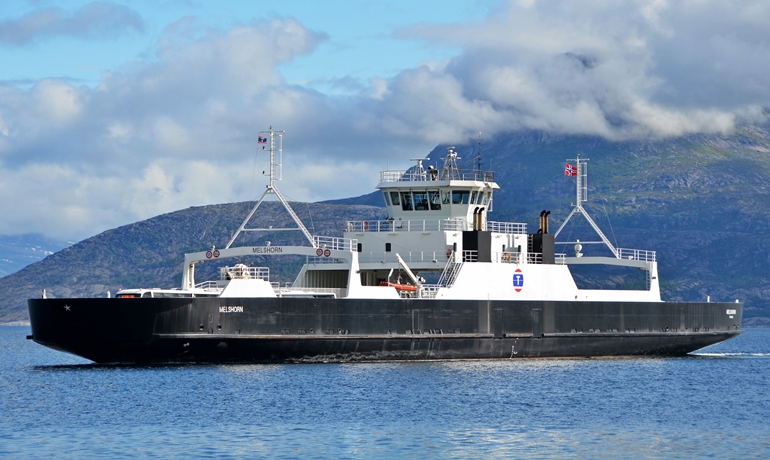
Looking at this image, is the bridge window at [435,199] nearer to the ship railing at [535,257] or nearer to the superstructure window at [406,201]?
the superstructure window at [406,201]

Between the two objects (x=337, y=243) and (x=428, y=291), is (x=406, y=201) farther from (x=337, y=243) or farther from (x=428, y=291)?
(x=428, y=291)

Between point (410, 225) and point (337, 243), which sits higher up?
point (410, 225)

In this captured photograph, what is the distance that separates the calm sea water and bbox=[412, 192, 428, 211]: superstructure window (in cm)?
744

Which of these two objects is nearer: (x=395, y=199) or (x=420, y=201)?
(x=420, y=201)

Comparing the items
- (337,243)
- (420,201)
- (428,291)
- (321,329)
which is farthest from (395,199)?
(321,329)

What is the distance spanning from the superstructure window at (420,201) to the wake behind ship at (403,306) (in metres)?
0.04

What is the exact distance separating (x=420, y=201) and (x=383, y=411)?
1733 cm

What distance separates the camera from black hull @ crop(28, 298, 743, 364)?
129ft

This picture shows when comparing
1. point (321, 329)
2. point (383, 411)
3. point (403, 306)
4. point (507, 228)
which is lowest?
point (383, 411)

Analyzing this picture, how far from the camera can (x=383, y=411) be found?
31984 millimetres

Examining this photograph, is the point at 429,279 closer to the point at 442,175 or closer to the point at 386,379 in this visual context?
the point at 442,175

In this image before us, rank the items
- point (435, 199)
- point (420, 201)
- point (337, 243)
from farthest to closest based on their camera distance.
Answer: point (420, 201) → point (435, 199) → point (337, 243)

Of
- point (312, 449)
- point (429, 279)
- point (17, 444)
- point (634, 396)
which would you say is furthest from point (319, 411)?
point (429, 279)

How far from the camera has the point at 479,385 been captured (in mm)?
37781
